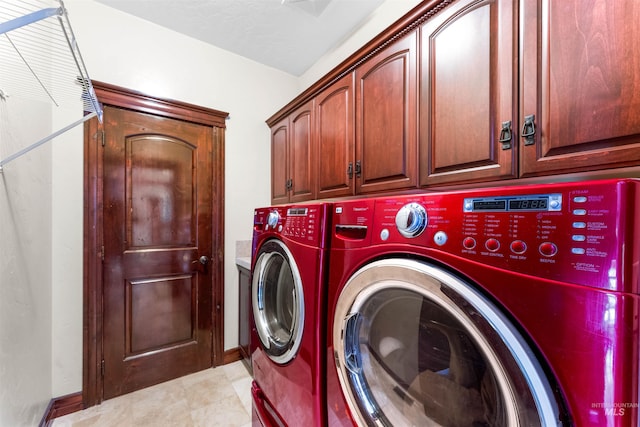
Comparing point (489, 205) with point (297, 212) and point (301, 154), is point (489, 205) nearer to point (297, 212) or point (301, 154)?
point (297, 212)

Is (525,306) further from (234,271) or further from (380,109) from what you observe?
(234,271)

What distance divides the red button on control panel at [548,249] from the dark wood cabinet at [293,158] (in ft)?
4.62

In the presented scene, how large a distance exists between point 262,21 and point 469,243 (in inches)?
84.4

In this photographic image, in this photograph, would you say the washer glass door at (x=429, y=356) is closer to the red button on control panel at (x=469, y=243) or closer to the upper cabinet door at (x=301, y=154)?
the red button on control panel at (x=469, y=243)

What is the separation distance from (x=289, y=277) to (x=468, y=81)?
1136 mm

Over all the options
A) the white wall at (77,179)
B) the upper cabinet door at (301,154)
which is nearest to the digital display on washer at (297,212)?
the upper cabinet door at (301,154)

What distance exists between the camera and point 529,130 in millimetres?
793

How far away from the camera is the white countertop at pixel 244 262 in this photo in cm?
196

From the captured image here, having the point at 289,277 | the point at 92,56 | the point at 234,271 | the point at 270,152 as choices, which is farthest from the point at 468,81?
the point at 92,56

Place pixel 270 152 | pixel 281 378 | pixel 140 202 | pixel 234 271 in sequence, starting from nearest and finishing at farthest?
pixel 281 378 → pixel 140 202 → pixel 234 271 → pixel 270 152

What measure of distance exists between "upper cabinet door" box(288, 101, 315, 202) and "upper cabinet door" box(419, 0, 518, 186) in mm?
875

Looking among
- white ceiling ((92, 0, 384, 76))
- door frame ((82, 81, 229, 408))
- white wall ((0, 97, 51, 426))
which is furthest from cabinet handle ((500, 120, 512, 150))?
door frame ((82, 81, 229, 408))

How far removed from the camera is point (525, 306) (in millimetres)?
445

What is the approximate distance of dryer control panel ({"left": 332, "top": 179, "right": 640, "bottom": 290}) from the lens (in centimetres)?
Result: 37
